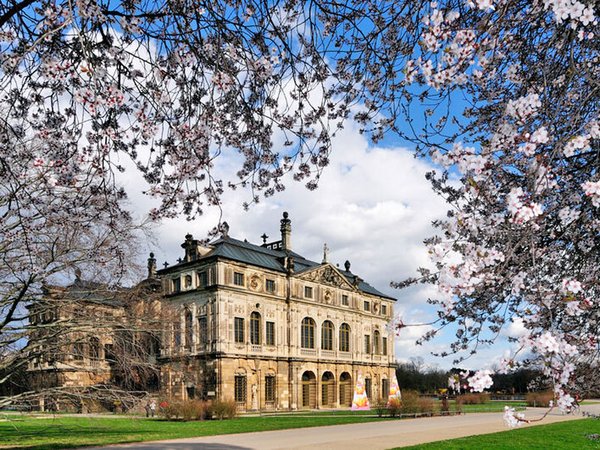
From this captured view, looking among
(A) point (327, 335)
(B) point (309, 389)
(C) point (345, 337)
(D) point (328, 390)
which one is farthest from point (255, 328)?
(C) point (345, 337)

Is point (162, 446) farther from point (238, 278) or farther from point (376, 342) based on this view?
point (376, 342)

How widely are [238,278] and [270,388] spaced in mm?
8423

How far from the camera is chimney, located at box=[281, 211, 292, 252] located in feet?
169

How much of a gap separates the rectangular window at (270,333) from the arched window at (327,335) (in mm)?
5657

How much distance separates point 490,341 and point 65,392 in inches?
544

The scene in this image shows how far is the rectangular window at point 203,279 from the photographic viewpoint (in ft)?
139

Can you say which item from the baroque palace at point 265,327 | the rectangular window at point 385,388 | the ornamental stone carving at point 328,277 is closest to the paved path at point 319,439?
the baroque palace at point 265,327

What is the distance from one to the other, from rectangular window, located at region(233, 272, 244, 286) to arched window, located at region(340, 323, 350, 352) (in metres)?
12.5

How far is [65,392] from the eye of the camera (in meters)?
16.0

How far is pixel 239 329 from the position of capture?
42562mm

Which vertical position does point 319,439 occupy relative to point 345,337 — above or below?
below

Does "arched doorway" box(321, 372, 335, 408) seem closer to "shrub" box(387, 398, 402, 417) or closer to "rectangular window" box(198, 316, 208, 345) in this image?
"rectangular window" box(198, 316, 208, 345)

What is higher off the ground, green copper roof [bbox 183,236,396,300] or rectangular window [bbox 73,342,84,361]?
green copper roof [bbox 183,236,396,300]

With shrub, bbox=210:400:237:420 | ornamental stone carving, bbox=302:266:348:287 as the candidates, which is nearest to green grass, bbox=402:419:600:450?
shrub, bbox=210:400:237:420
